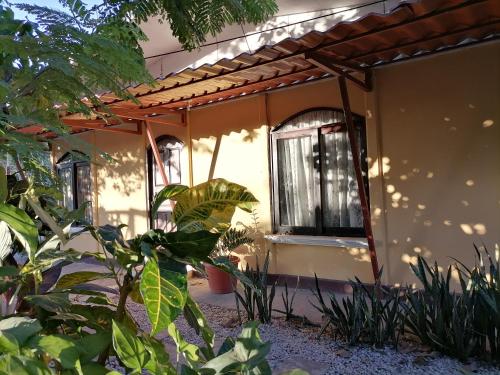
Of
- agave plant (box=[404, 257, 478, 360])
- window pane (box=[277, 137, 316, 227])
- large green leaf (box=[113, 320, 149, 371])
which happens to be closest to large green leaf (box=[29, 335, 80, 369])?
large green leaf (box=[113, 320, 149, 371])

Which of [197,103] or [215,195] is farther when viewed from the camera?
[197,103]

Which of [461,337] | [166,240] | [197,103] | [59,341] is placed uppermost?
[197,103]

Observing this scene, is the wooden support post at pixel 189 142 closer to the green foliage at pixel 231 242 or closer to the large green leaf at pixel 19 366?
the green foliage at pixel 231 242

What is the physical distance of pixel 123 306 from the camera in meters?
2.00

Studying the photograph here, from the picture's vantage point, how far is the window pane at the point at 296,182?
6.51 metres

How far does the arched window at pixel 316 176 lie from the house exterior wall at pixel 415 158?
18cm

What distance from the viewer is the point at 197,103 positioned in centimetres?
745

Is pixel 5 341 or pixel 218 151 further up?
pixel 218 151

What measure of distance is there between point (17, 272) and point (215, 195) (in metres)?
0.86

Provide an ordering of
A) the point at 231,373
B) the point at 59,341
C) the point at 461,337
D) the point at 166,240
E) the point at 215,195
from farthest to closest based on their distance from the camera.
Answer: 1. the point at 461,337
2. the point at 215,195
3. the point at 166,240
4. the point at 231,373
5. the point at 59,341

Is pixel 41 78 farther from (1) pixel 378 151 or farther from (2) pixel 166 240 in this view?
(1) pixel 378 151

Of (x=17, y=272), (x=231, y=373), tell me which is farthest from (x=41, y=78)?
(x=231, y=373)

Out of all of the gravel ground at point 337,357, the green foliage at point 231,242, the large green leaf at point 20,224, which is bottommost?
the gravel ground at point 337,357

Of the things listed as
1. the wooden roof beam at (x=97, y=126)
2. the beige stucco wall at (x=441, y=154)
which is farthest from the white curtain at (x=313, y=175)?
the wooden roof beam at (x=97, y=126)
